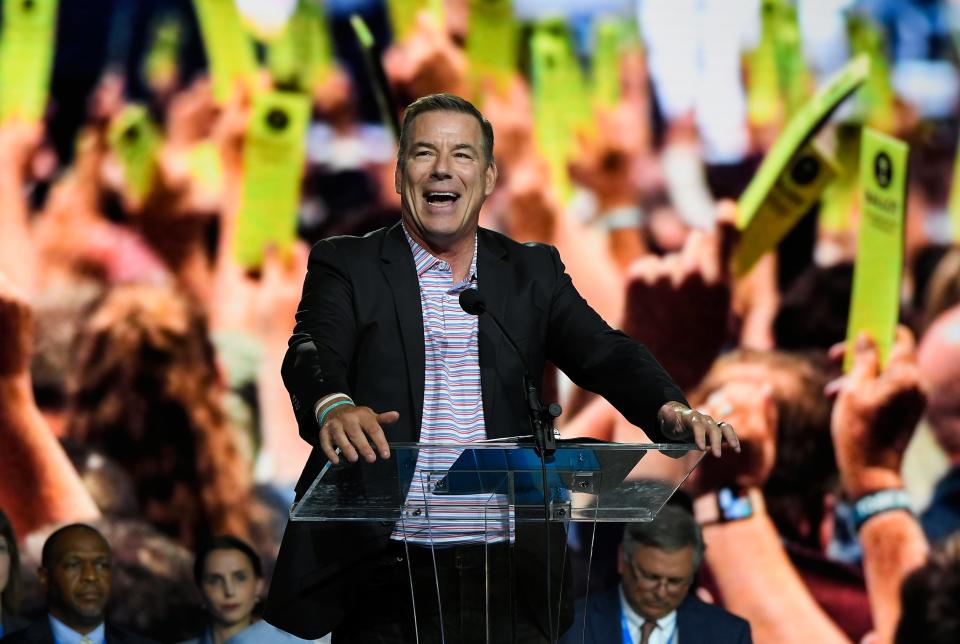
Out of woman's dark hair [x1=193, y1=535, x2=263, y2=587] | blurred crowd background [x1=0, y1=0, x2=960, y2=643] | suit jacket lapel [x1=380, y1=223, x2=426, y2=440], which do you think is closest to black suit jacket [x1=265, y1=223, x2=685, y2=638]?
suit jacket lapel [x1=380, y1=223, x2=426, y2=440]

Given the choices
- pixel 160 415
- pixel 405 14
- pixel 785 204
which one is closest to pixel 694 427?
pixel 160 415

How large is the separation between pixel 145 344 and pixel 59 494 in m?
0.60

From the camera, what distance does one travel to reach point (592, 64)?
16.7ft

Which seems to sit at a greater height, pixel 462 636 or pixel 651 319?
pixel 651 319

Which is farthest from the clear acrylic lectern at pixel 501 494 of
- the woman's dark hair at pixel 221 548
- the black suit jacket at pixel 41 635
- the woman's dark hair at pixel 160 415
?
the woman's dark hair at pixel 160 415

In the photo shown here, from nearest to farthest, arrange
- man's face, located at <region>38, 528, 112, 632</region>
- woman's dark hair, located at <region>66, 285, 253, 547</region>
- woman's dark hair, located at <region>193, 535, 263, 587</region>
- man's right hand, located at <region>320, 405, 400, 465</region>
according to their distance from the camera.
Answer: man's right hand, located at <region>320, 405, 400, 465</region>, man's face, located at <region>38, 528, 112, 632</region>, woman's dark hair, located at <region>193, 535, 263, 587</region>, woman's dark hair, located at <region>66, 285, 253, 547</region>

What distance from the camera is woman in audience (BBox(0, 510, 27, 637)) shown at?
4.24 metres

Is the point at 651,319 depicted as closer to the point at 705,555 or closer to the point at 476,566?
the point at 705,555

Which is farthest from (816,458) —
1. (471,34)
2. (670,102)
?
(471,34)

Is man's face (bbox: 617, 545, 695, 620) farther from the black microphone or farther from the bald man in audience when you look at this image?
the black microphone

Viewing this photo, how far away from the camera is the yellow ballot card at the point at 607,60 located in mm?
5074

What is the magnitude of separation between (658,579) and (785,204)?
175 cm

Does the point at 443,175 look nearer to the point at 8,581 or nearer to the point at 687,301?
the point at 8,581

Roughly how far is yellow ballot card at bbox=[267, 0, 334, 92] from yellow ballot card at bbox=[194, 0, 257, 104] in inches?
4.7
